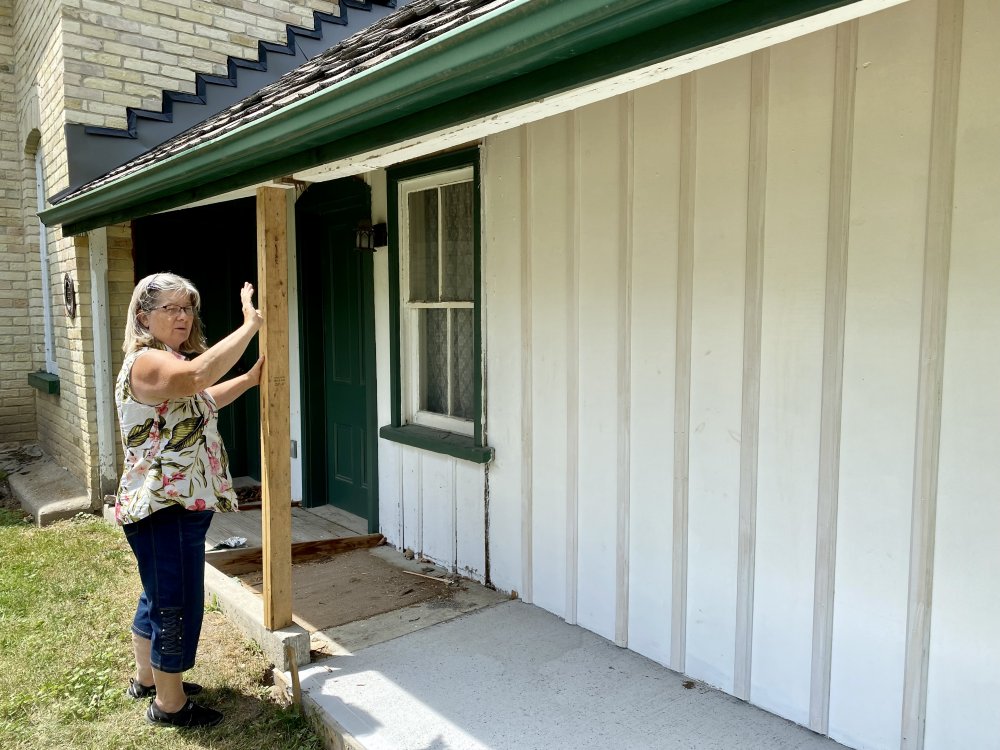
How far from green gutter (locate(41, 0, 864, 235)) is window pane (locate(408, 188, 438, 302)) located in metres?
1.32

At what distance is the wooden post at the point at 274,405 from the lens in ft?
10.4

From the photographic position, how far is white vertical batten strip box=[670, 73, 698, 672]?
2.93 metres

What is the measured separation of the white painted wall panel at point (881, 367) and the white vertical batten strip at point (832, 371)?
3cm

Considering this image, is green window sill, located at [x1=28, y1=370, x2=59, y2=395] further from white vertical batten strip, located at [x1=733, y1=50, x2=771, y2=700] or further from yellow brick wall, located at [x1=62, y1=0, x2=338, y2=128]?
white vertical batten strip, located at [x1=733, y1=50, x2=771, y2=700]

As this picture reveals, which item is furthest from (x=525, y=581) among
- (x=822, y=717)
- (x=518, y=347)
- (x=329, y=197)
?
(x=329, y=197)

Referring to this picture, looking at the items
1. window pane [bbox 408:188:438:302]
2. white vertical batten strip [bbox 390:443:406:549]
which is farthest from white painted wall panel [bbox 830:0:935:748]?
white vertical batten strip [bbox 390:443:406:549]

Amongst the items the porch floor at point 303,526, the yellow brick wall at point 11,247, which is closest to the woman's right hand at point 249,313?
the porch floor at point 303,526

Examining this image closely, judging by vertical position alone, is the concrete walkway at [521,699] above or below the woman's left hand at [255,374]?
below

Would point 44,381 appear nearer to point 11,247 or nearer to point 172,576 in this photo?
point 11,247

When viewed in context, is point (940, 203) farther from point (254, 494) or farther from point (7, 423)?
point (7, 423)

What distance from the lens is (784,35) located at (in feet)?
5.97

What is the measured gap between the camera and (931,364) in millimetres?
2305

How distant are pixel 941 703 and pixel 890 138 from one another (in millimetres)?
1805

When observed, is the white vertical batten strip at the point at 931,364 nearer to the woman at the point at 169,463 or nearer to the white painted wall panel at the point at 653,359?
the white painted wall panel at the point at 653,359
